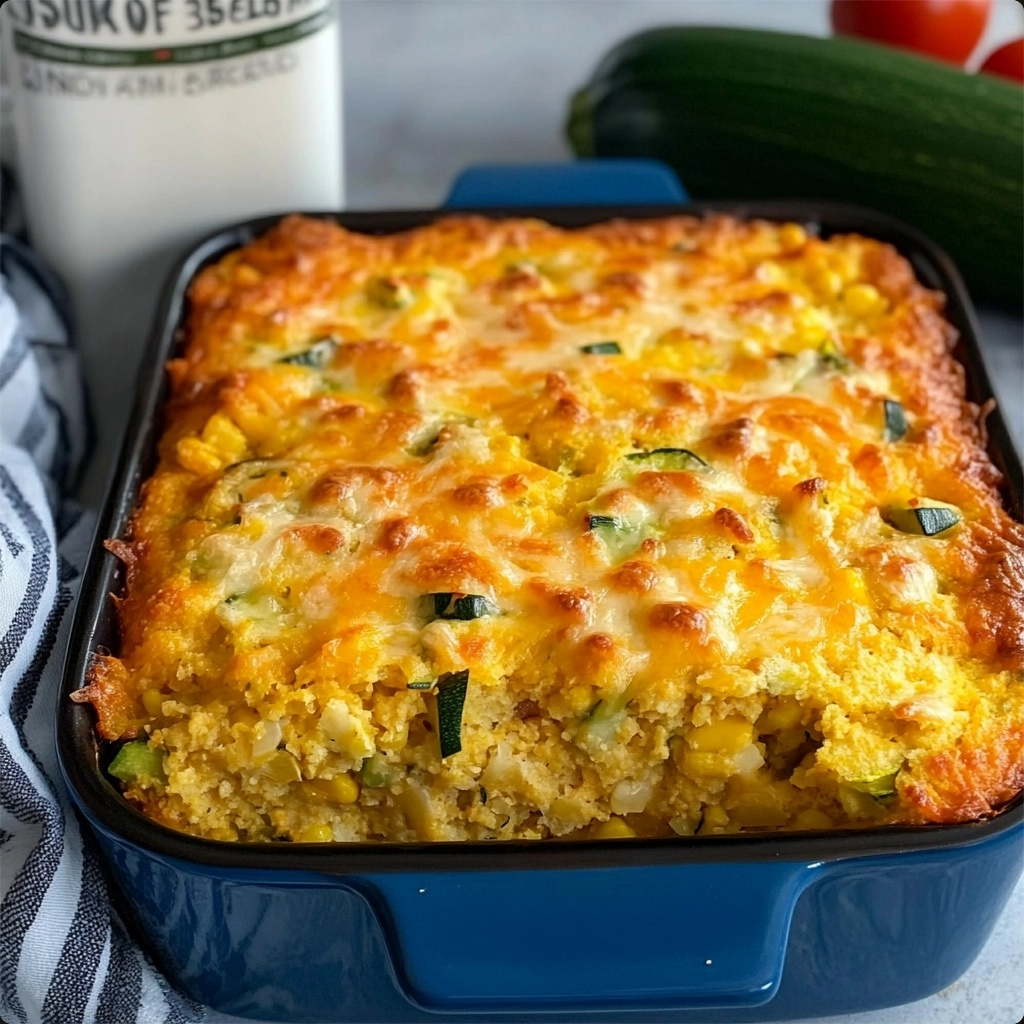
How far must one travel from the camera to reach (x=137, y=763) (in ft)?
6.36

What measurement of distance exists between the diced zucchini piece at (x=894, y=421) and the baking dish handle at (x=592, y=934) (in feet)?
2.93

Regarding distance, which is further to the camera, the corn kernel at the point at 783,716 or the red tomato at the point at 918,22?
the red tomato at the point at 918,22

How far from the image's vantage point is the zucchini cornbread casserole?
1.93 m

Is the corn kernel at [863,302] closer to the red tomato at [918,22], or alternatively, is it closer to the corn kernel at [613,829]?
the corn kernel at [613,829]

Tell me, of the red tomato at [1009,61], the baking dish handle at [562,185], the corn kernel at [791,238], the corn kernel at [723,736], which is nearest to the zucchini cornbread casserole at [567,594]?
the corn kernel at [723,736]

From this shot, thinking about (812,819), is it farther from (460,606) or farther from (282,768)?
(282,768)

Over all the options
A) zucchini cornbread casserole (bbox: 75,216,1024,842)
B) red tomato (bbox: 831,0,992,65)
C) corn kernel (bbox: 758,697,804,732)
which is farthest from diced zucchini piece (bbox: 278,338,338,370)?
red tomato (bbox: 831,0,992,65)

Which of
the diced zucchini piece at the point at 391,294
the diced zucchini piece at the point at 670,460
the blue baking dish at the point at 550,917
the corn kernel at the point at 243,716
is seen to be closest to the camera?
the blue baking dish at the point at 550,917

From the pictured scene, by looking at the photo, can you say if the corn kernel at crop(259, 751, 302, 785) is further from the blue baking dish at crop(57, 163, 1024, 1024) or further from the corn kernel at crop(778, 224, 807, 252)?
the corn kernel at crop(778, 224, 807, 252)

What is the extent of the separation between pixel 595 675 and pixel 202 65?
1614mm

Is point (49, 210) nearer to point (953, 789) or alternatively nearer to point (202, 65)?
point (202, 65)

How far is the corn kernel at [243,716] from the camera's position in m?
1.96

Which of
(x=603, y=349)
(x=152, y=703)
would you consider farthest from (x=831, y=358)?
(x=152, y=703)

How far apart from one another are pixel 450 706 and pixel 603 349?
0.85 m
